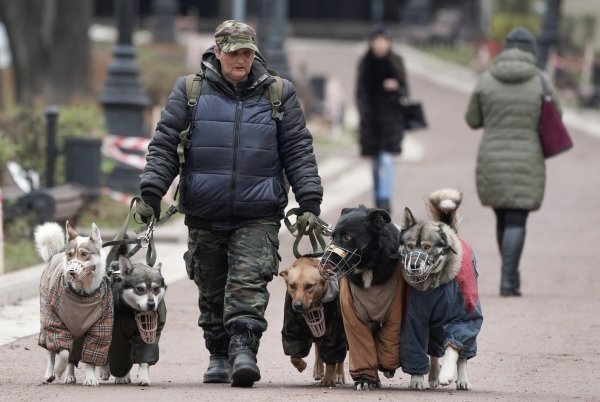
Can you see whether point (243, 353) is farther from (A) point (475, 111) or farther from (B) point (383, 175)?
(B) point (383, 175)

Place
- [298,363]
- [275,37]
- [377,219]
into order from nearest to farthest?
[377,219] < [298,363] < [275,37]

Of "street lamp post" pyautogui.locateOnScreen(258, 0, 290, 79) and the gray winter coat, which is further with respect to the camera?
"street lamp post" pyautogui.locateOnScreen(258, 0, 290, 79)

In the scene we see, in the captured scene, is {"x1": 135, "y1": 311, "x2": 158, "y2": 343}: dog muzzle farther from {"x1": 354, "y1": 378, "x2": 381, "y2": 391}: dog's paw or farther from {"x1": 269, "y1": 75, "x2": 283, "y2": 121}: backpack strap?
{"x1": 269, "y1": 75, "x2": 283, "y2": 121}: backpack strap

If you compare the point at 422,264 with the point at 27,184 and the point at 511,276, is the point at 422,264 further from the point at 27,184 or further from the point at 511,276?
the point at 27,184

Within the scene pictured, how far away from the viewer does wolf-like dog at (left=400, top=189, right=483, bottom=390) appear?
888cm

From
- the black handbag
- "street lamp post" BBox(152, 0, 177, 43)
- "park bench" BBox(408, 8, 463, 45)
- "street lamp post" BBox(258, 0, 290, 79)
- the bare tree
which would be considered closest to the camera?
the black handbag

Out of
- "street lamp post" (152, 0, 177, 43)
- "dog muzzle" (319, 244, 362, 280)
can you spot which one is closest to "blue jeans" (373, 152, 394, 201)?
"dog muzzle" (319, 244, 362, 280)

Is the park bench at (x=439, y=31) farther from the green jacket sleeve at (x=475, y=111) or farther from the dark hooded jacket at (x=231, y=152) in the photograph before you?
the dark hooded jacket at (x=231, y=152)

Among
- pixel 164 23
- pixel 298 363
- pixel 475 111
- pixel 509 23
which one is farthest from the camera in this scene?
pixel 509 23

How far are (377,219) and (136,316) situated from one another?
4.49 ft

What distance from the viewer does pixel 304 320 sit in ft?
29.8

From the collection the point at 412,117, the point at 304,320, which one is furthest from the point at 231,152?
the point at 412,117

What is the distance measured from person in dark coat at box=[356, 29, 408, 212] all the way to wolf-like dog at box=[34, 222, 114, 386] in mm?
9723

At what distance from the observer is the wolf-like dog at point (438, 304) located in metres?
8.88
